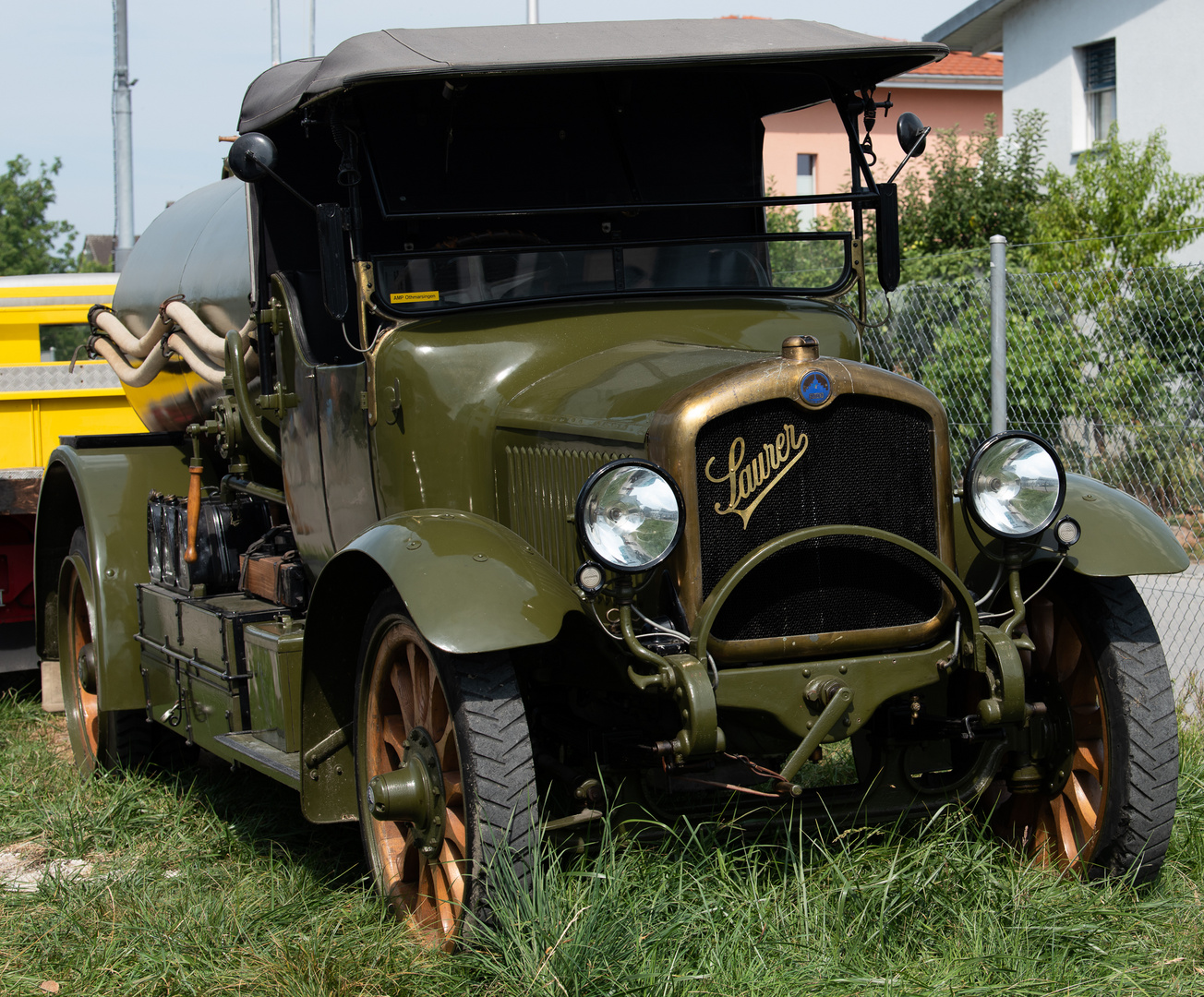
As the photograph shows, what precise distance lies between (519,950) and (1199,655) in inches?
194

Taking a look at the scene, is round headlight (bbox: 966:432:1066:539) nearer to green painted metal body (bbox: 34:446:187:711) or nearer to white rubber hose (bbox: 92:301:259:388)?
white rubber hose (bbox: 92:301:259:388)

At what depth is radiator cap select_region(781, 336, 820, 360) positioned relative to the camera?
3.39 metres

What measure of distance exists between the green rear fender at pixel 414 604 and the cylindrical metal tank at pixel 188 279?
1.98 metres

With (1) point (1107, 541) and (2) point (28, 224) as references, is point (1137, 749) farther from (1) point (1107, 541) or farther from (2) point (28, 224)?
(2) point (28, 224)

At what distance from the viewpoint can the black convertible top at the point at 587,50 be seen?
147 inches

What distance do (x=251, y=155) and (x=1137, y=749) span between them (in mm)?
2846

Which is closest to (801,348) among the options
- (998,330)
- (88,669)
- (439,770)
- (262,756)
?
(439,770)

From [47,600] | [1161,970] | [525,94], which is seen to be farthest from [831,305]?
[47,600]

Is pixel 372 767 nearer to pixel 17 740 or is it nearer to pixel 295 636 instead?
pixel 295 636

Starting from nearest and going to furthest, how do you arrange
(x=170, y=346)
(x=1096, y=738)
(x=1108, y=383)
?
(x=1096, y=738) < (x=170, y=346) < (x=1108, y=383)

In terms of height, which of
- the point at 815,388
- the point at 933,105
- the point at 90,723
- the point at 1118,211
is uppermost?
the point at 933,105

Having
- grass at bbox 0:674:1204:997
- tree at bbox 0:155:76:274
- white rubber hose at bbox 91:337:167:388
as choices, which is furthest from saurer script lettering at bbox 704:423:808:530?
tree at bbox 0:155:76:274

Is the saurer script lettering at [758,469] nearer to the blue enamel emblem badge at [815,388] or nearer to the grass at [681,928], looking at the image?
the blue enamel emblem badge at [815,388]

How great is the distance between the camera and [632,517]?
320cm
